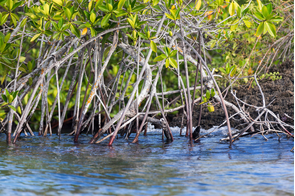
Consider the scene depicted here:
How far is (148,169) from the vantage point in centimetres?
327

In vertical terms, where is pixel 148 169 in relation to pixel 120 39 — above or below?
below

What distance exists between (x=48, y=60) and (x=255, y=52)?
357 cm

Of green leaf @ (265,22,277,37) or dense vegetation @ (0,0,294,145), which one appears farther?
dense vegetation @ (0,0,294,145)

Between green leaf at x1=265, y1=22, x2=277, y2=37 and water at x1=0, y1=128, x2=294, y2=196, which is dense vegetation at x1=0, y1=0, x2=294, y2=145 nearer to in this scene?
green leaf at x1=265, y1=22, x2=277, y2=37

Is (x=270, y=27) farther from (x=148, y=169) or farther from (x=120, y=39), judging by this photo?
(x=120, y=39)

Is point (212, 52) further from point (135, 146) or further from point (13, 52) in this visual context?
point (13, 52)

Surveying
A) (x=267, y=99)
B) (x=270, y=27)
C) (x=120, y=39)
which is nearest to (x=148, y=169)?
(x=270, y=27)

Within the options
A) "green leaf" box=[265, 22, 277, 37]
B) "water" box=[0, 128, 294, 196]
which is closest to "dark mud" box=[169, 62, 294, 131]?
"water" box=[0, 128, 294, 196]

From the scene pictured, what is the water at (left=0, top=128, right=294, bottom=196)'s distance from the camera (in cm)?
266

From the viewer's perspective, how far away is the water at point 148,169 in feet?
8.71

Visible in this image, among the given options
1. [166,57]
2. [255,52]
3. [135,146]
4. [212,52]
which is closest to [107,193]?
[166,57]

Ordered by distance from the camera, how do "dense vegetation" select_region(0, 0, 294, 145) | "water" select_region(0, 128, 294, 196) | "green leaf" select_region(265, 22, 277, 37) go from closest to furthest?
1. "water" select_region(0, 128, 294, 196)
2. "green leaf" select_region(265, 22, 277, 37)
3. "dense vegetation" select_region(0, 0, 294, 145)

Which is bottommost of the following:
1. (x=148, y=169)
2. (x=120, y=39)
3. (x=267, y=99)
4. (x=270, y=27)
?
(x=148, y=169)

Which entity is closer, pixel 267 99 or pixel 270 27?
pixel 270 27
